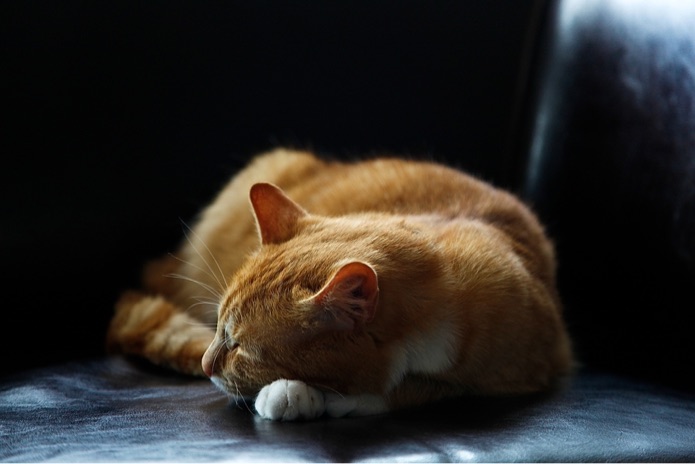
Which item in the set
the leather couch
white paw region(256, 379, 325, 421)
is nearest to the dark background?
the leather couch

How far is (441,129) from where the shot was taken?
2.42m

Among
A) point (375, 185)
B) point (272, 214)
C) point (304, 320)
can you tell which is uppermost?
point (375, 185)

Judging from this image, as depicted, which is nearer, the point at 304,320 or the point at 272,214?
the point at 304,320

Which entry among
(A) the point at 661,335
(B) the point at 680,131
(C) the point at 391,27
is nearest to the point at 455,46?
(C) the point at 391,27

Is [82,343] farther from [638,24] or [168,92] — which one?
[638,24]

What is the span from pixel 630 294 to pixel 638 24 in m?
0.65

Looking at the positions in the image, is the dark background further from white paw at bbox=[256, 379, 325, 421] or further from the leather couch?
white paw at bbox=[256, 379, 325, 421]

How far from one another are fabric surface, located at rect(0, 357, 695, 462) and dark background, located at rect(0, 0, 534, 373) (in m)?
0.39

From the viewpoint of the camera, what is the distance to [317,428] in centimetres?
133

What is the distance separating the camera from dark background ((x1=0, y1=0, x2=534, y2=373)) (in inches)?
78.5

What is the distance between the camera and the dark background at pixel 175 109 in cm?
200

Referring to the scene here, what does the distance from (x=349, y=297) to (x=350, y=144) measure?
3.72 feet

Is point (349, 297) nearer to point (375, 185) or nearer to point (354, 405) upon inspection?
point (354, 405)

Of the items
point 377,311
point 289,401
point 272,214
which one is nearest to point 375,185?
point 272,214
